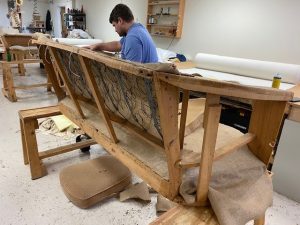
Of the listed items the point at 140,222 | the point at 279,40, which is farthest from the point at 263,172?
the point at 279,40

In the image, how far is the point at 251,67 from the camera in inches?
106

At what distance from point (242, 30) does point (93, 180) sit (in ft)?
9.78

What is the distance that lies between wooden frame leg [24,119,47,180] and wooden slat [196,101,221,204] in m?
1.64

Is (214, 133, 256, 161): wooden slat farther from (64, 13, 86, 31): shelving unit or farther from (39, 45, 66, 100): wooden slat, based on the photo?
(64, 13, 86, 31): shelving unit

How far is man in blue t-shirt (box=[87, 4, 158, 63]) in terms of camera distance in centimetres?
208

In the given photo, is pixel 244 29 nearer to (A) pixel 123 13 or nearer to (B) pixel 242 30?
(B) pixel 242 30

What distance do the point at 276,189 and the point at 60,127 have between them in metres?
2.56

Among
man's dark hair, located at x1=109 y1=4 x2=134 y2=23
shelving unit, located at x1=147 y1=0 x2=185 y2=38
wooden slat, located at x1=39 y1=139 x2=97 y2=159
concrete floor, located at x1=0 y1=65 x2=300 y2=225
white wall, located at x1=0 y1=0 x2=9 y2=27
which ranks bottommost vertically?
concrete floor, located at x1=0 y1=65 x2=300 y2=225

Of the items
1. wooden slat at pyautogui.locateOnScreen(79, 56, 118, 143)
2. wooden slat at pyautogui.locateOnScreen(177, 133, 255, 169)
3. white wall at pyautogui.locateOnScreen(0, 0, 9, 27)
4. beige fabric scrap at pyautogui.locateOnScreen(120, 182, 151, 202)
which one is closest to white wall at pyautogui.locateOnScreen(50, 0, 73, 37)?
white wall at pyautogui.locateOnScreen(0, 0, 9, 27)

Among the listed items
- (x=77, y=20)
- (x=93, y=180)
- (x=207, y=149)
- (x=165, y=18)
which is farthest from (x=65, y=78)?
(x=77, y=20)

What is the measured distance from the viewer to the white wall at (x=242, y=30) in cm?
285

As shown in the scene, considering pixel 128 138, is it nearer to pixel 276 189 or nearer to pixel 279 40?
pixel 276 189

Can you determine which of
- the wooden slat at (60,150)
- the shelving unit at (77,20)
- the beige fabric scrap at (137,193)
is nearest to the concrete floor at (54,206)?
the beige fabric scrap at (137,193)

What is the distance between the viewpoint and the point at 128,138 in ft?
4.28
